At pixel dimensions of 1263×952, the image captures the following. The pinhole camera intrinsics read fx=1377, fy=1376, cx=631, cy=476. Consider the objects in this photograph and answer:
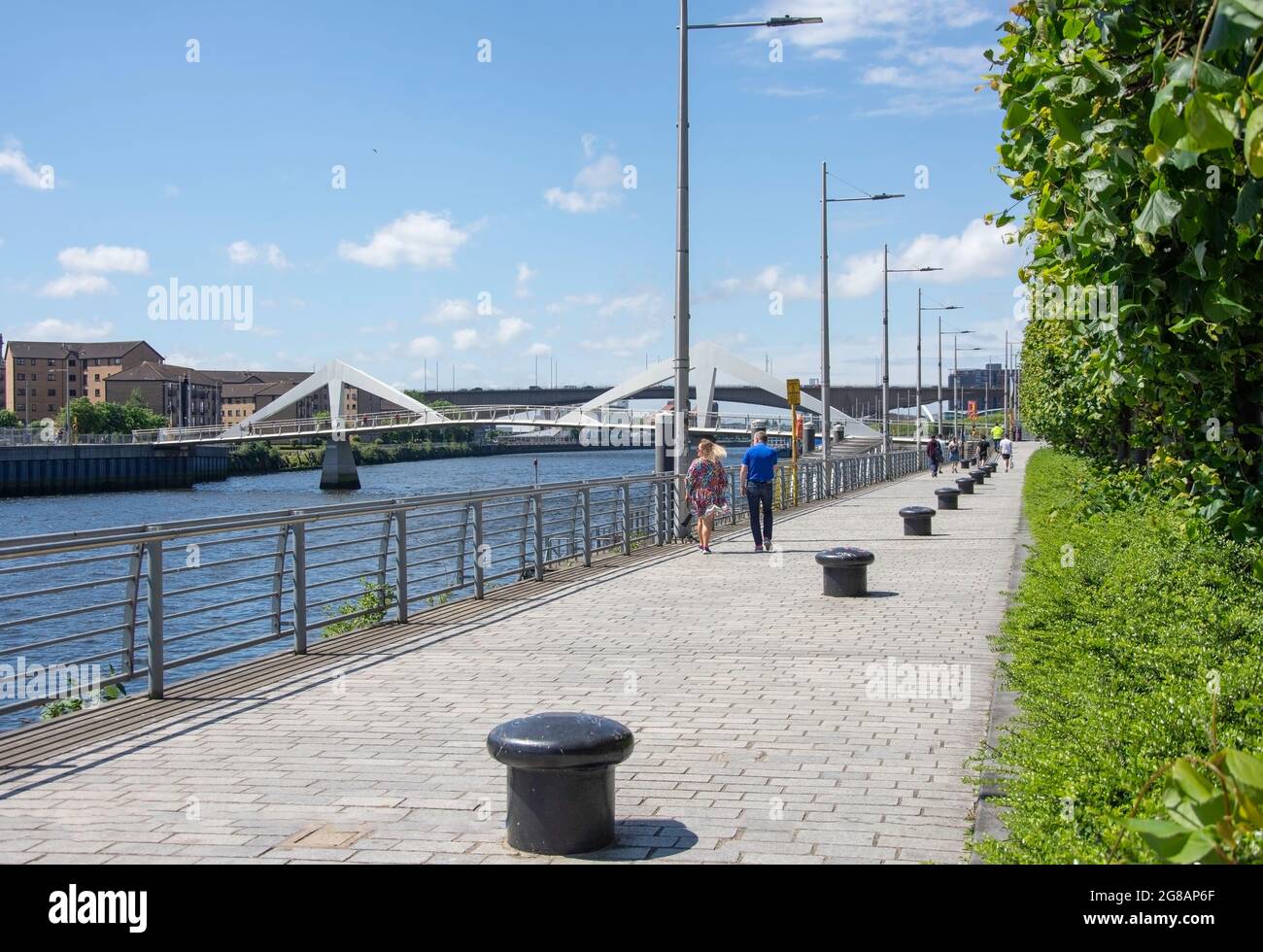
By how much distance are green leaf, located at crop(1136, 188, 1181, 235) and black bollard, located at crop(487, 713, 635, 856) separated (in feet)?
9.62

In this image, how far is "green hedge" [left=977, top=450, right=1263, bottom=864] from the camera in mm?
5324

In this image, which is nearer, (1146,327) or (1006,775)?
(1146,327)

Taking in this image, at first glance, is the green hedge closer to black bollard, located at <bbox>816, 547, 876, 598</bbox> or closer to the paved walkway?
the paved walkway

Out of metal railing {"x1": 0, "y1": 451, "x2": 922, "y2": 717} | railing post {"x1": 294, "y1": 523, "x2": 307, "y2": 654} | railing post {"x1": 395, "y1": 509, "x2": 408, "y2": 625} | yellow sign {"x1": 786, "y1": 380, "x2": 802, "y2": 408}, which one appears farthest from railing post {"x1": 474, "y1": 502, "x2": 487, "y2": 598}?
yellow sign {"x1": 786, "y1": 380, "x2": 802, "y2": 408}

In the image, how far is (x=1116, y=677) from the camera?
7559mm

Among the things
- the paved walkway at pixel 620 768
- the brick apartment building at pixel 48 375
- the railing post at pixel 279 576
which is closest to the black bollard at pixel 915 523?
the paved walkway at pixel 620 768

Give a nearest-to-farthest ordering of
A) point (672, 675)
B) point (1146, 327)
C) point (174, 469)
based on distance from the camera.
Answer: point (1146, 327) < point (672, 675) < point (174, 469)

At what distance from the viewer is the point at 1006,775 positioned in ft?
21.0

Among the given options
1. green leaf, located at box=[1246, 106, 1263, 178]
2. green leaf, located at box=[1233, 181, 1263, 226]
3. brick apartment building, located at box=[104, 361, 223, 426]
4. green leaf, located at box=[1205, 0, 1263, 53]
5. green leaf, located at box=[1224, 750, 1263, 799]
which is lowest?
green leaf, located at box=[1224, 750, 1263, 799]

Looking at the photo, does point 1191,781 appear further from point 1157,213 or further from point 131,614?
point 131,614
